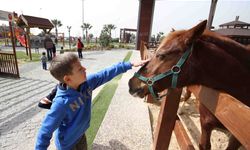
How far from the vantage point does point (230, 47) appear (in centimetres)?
142

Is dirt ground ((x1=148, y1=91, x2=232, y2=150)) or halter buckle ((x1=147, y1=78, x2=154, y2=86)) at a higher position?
halter buckle ((x1=147, y1=78, x2=154, y2=86))

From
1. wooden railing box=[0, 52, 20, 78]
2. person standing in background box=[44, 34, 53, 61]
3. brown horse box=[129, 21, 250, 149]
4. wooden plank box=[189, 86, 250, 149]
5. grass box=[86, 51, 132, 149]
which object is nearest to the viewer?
wooden plank box=[189, 86, 250, 149]

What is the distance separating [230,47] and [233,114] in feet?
2.63

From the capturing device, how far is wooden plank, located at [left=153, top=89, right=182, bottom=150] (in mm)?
1872

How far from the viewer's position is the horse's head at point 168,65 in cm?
138

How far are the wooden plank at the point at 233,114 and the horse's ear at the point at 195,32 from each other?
0.48 meters

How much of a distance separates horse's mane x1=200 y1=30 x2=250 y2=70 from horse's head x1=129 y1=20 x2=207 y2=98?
150 millimetres

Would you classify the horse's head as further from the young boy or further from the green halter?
the young boy

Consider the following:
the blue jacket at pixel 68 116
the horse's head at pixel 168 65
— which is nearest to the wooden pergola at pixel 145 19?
the blue jacket at pixel 68 116

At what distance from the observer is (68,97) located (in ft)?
5.08

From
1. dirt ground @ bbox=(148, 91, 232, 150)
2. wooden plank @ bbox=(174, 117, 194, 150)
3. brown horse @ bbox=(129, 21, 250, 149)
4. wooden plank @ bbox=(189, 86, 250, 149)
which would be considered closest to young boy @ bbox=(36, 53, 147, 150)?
brown horse @ bbox=(129, 21, 250, 149)

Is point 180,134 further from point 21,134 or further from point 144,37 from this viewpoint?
point 144,37

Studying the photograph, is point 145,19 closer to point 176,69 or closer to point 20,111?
point 20,111

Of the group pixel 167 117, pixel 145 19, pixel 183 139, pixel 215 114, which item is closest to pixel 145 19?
pixel 145 19
